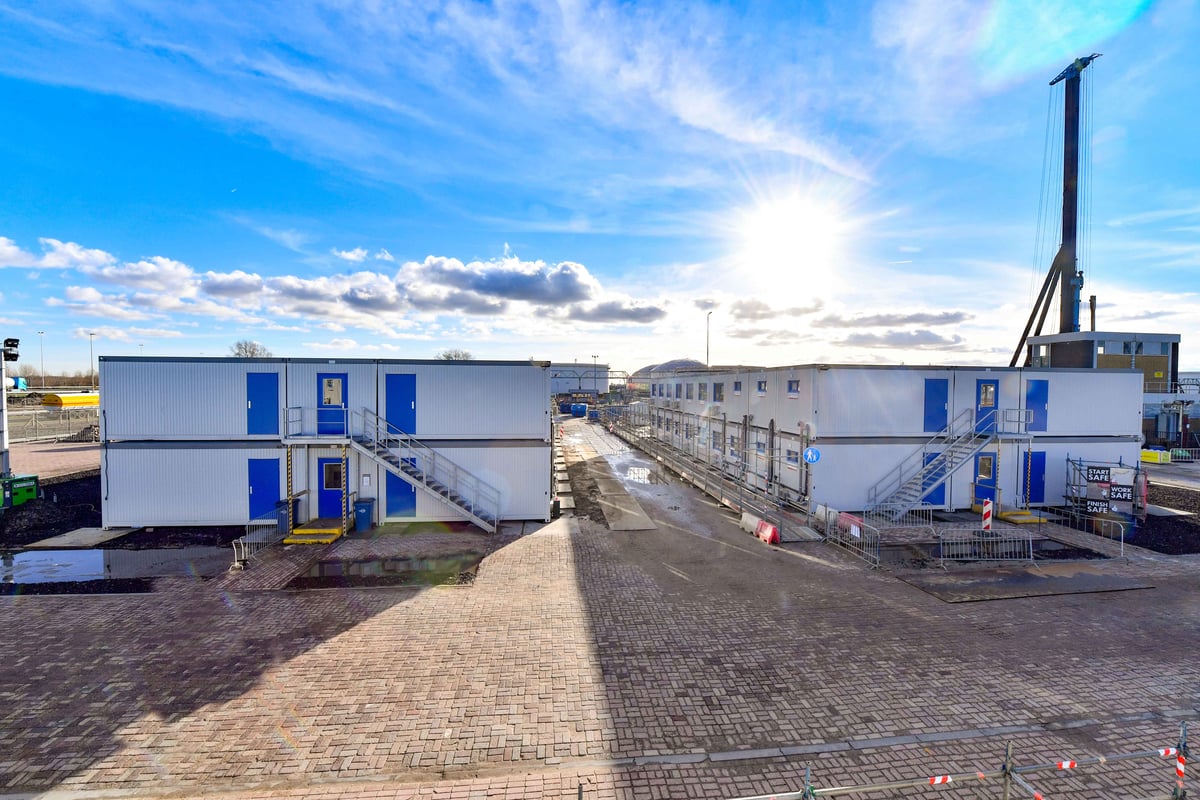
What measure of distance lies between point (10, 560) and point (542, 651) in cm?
1643

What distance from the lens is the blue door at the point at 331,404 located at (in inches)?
731

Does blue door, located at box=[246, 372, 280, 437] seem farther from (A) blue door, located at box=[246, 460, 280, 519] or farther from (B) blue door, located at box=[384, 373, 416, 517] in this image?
(B) blue door, located at box=[384, 373, 416, 517]

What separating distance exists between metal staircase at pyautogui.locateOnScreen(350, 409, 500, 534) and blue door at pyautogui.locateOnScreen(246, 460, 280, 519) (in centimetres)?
312

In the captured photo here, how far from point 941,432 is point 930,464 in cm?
193

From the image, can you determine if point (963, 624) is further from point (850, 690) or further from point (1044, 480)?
point (1044, 480)

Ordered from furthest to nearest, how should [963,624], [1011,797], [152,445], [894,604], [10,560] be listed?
[152,445], [10,560], [894,604], [963,624], [1011,797]

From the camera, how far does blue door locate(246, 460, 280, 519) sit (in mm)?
18547

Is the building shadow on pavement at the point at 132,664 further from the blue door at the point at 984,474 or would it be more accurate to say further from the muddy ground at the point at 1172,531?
the muddy ground at the point at 1172,531

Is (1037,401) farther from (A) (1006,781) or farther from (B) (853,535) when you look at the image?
(A) (1006,781)

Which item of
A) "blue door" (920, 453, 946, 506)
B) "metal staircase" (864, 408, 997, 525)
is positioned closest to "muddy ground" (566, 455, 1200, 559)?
"metal staircase" (864, 408, 997, 525)

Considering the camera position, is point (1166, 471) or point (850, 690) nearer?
point (850, 690)

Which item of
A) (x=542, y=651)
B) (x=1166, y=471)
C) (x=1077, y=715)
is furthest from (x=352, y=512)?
(x=1166, y=471)

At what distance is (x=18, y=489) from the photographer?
2138cm

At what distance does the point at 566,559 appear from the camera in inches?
605
